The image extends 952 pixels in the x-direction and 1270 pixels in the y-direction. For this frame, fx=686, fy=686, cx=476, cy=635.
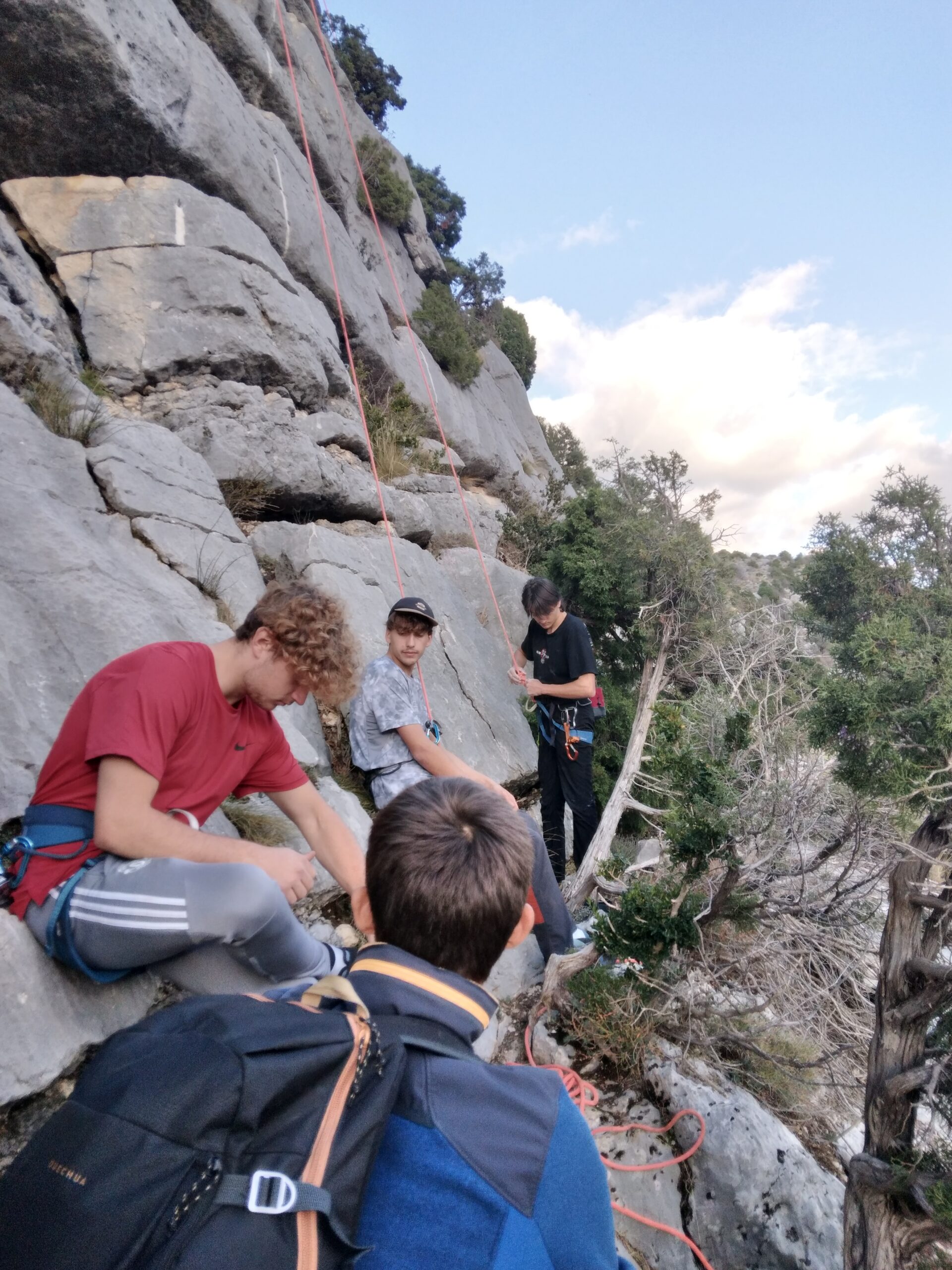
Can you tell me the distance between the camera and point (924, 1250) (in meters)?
2.55

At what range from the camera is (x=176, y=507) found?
18.0 feet

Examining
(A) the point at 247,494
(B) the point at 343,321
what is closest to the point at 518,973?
(A) the point at 247,494

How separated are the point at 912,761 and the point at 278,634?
251 cm

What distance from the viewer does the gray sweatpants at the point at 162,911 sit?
2.05 m

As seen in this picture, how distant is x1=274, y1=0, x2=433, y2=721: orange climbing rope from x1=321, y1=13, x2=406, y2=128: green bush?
18.4 ft

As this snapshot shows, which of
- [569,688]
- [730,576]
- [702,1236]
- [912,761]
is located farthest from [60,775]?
[730,576]

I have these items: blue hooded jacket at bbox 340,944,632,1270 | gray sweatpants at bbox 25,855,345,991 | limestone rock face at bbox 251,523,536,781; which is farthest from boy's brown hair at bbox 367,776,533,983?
limestone rock face at bbox 251,523,536,781

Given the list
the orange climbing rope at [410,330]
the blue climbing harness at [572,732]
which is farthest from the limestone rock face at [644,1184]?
the orange climbing rope at [410,330]

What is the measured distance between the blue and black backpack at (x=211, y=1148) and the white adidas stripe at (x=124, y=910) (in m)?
1.12

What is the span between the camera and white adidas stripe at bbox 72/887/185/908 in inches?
80.0

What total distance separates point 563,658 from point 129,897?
4.30 meters

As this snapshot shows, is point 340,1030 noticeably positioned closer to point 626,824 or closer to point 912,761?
point 912,761

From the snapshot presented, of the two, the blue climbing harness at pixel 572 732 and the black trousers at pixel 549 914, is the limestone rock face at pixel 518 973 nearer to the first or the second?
the black trousers at pixel 549 914

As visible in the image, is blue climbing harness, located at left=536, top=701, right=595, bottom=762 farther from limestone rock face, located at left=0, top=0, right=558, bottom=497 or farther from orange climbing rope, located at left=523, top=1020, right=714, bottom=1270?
limestone rock face, located at left=0, top=0, right=558, bottom=497
